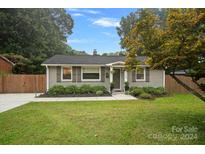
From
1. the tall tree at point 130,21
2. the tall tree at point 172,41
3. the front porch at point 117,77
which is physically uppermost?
the tall tree at point 130,21

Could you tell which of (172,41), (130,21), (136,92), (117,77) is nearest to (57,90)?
(117,77)

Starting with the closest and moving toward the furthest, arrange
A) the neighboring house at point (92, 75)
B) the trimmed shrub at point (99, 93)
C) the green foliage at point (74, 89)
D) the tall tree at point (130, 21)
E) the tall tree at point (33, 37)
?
the tall tree at point (130, 21) < the tall tree at point (33, 37) < the trimmed shrub at point (99, 93) < the green foliage at point (74, 89) < the neighboring house at point (92, 75)

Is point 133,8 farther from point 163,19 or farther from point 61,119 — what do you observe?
A: point 61,119

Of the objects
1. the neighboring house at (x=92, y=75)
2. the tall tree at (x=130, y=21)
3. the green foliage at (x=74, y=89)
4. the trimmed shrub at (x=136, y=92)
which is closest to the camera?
the tall tree at (x=130, y=21)

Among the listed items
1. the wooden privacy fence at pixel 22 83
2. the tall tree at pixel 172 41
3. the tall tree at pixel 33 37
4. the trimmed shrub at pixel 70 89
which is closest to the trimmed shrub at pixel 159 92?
the trimmed shrub at pixel 70 89

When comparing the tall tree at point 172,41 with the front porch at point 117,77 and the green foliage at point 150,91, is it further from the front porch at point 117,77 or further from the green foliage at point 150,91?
the front porch at point 117,77

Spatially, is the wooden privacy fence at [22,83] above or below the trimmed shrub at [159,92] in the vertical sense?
above

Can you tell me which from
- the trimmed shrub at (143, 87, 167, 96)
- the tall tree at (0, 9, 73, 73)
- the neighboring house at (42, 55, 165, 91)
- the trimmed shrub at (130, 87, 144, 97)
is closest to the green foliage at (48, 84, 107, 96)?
the neighboring house at (42, 55, 165, 91)

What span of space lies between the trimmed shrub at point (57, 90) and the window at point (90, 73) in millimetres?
1909

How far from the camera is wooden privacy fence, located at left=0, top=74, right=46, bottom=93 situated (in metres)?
16.0

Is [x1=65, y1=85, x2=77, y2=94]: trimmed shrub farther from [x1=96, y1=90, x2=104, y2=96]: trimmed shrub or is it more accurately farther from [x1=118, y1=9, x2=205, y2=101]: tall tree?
[x1=118, y1=9, x2=205, y2=101]: tall tree

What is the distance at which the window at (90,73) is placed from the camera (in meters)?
18.1

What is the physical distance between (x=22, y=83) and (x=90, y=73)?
3965 mm
